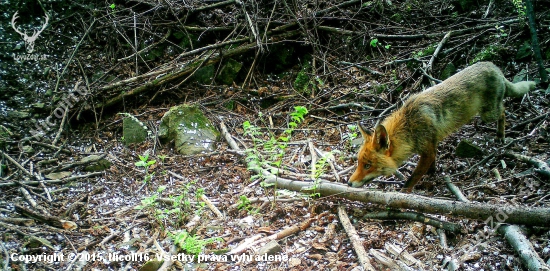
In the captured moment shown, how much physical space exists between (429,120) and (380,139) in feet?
2.75

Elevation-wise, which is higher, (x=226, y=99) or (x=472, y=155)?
(x=226, y=99)

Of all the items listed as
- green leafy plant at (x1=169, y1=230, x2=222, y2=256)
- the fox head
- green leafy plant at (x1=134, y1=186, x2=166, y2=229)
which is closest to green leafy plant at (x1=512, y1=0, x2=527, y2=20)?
the fox head

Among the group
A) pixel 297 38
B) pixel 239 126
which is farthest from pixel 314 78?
pixel 239 126

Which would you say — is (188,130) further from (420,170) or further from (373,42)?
(373,42)

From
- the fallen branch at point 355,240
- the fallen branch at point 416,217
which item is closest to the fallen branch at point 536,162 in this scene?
the fallen branch at point 416,217

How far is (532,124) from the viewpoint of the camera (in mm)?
5617

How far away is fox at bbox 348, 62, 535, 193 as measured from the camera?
4.78m

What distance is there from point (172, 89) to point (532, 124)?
21.3 ft

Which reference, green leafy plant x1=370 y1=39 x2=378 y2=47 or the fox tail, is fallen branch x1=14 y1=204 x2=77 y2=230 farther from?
green leafy plant x1=370 y1=39 x2=378 y2=47

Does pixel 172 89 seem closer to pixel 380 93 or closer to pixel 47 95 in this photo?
pixel 47 95

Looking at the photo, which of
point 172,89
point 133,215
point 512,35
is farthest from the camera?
point 172,89

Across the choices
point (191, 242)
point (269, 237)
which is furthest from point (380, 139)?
point (191, 242)

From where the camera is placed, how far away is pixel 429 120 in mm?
5020

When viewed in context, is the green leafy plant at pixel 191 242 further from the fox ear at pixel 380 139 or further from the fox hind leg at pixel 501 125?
the fox hind leg at pixel 501 125
